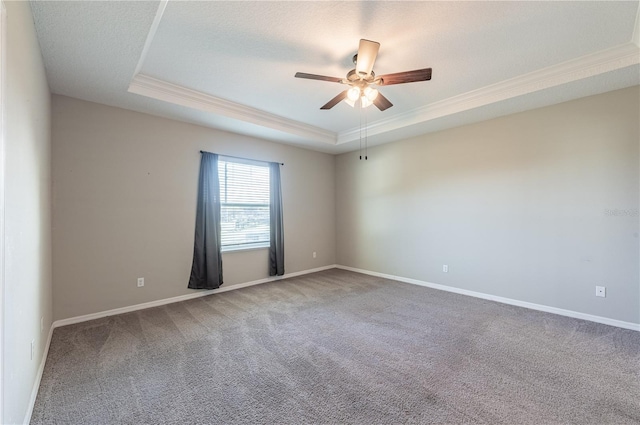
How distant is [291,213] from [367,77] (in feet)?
10.4

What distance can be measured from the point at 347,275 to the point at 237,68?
12.9 feet

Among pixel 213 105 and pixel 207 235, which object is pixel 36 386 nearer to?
pixel 207 235

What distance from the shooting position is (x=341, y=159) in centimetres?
584

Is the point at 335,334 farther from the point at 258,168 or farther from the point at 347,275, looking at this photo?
the point at 258,168

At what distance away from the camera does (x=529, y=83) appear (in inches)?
116

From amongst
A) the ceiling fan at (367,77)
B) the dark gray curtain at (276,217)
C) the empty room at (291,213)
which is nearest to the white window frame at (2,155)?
the empty room at (291,213)

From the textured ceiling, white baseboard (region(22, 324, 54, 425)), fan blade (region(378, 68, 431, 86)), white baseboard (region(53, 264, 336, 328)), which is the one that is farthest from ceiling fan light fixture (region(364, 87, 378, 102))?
white baseboard (region(53, 264, 336, 328))

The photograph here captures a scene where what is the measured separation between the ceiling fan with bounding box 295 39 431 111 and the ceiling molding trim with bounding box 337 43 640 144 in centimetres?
130

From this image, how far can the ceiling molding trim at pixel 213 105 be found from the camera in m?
2.95

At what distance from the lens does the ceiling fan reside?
6.95 feet

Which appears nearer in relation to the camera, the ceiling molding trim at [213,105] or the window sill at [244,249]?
the ceiling molding trim at [213,105]

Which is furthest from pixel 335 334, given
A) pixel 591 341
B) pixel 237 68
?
pixel 237 68

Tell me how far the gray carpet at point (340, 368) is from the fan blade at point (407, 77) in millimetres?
2413

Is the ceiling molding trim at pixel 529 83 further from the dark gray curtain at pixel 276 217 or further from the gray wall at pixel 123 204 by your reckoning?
the gray wall at pixel 123 204
